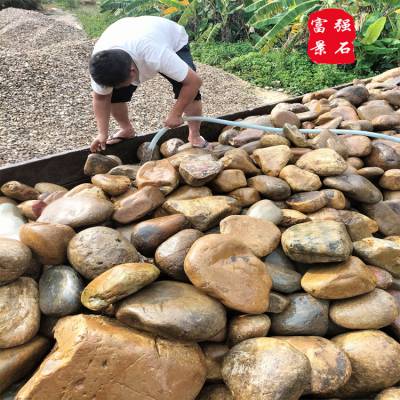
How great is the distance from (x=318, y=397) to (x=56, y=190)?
1.95 m

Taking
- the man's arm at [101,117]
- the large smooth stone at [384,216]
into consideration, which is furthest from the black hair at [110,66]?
the large smooth stone at [384,216]

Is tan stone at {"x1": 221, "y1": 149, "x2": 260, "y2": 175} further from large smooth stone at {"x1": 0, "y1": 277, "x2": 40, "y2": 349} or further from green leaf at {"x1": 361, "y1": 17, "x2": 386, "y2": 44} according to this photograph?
green leaf at {"x1": 361, "y1": 17, "x2": 386, "y2": 44}

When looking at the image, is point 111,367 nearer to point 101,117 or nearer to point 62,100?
point 101,117

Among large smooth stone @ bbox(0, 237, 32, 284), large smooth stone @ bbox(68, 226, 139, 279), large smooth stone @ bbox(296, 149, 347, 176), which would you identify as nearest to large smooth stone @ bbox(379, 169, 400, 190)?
large smooth stone @ bbox(296, 149, 347, 176)

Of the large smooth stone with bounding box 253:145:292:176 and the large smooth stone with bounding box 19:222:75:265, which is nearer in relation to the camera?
the large smooth stone with bounding box 19:222:75:265

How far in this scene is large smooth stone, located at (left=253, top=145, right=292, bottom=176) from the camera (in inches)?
96.8

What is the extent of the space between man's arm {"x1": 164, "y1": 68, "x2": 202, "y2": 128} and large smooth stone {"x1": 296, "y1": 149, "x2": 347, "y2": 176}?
0.89m

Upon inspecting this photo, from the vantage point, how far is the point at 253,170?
8.16ft

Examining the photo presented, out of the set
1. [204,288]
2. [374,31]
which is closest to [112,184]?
[204,288]

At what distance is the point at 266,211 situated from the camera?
82.7 inches

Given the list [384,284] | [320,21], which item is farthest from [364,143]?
[320,21]

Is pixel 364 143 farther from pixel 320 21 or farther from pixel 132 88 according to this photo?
pixel 320 21

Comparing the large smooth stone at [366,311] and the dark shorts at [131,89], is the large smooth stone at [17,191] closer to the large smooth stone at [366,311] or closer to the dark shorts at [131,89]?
the dark shorts at [131,89]

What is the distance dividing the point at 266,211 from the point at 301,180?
0.35m
